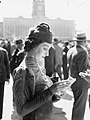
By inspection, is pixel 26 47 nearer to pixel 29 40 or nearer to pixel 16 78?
pixel 29 40

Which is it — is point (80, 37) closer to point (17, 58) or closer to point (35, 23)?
point (17, 58)

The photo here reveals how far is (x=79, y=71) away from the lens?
409cm

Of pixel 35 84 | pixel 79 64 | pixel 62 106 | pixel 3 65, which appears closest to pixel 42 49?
pixel 35 84

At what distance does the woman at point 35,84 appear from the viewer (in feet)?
5.23

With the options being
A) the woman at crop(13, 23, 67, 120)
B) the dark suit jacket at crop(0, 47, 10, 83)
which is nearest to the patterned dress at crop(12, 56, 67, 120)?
the woman at crop(13, 23, 67, 120)

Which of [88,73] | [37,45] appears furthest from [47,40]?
[88,73]

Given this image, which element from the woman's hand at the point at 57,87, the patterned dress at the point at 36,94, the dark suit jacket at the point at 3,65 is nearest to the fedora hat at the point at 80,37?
the dark suit jacket at the point at 3,65

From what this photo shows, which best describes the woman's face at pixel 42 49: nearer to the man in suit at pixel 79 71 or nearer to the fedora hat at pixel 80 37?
the man in suit at pixel 79 71

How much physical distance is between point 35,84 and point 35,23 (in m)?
90.5

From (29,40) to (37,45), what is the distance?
7 centimetres

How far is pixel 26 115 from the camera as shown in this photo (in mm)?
1703

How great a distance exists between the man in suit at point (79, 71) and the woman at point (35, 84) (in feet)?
7.53

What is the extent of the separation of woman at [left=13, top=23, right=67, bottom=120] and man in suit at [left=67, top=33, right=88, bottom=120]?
2.30 meters

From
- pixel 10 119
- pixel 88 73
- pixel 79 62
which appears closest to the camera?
pixel 88 73
